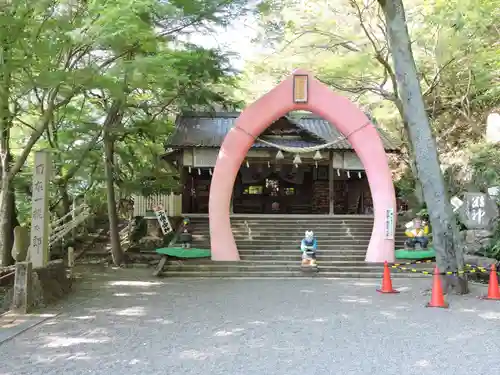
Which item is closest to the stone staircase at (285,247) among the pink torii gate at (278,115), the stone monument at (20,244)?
the pink torii gate at (278,115)

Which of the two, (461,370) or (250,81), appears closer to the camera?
(461,370)

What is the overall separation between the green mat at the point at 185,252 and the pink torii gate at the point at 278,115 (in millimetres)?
629

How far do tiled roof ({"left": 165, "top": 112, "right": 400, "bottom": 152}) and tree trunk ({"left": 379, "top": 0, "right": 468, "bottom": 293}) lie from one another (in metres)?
8.06

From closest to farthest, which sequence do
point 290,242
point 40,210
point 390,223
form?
point 40,210
point 390,223
point 290,242

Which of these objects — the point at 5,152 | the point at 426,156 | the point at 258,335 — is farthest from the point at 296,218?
the point at 258,335

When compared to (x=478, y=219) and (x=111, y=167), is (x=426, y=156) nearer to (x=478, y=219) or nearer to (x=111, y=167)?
(x=478, y=219)

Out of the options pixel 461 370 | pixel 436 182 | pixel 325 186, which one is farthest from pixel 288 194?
pixel 461 370

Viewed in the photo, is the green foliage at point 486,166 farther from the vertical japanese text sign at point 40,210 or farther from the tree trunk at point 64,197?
the tree trunk at point 64,197

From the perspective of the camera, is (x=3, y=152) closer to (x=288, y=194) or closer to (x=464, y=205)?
(x=464, y=205)

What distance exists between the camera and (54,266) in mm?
10039

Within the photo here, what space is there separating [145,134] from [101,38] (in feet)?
24.5

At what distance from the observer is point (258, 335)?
6688mm

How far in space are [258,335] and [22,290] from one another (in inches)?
169

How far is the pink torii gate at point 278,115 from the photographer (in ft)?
47.5
